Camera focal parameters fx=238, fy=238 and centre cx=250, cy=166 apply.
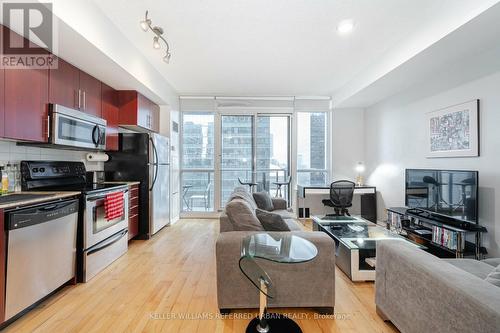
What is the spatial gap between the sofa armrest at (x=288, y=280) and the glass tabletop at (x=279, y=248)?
19 cm

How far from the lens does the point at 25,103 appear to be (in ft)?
6.62

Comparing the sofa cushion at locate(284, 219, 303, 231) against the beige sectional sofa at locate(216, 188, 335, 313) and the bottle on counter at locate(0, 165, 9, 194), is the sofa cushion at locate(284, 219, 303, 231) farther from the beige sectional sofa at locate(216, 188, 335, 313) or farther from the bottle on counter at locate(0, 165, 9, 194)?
the bottle on counter at locate(0, 165, 9, 194)

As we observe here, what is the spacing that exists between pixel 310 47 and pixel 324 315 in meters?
2.88

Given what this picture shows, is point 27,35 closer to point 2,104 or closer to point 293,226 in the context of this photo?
point 2,104

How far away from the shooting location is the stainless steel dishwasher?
1682 millimetres

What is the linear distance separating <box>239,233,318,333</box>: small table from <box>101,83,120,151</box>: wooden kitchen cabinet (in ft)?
8.67

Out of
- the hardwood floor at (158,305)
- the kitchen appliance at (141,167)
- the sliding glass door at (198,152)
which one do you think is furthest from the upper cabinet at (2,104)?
the sliding glass door at (198,152)

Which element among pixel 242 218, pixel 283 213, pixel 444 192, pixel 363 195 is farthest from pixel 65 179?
pixel 363 195

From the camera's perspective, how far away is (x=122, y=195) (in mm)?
2988

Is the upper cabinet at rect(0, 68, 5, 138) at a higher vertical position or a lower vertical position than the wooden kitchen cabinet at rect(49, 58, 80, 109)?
lower

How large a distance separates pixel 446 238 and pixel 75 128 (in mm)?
4298

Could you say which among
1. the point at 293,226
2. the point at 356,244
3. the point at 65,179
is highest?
the point at 65,179

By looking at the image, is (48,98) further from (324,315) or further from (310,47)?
(324,315)

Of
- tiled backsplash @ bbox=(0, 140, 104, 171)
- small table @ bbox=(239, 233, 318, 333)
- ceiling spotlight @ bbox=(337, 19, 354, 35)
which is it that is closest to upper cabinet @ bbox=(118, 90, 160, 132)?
tiled backsplash @ bbox=(0, 140, 104, 171)
